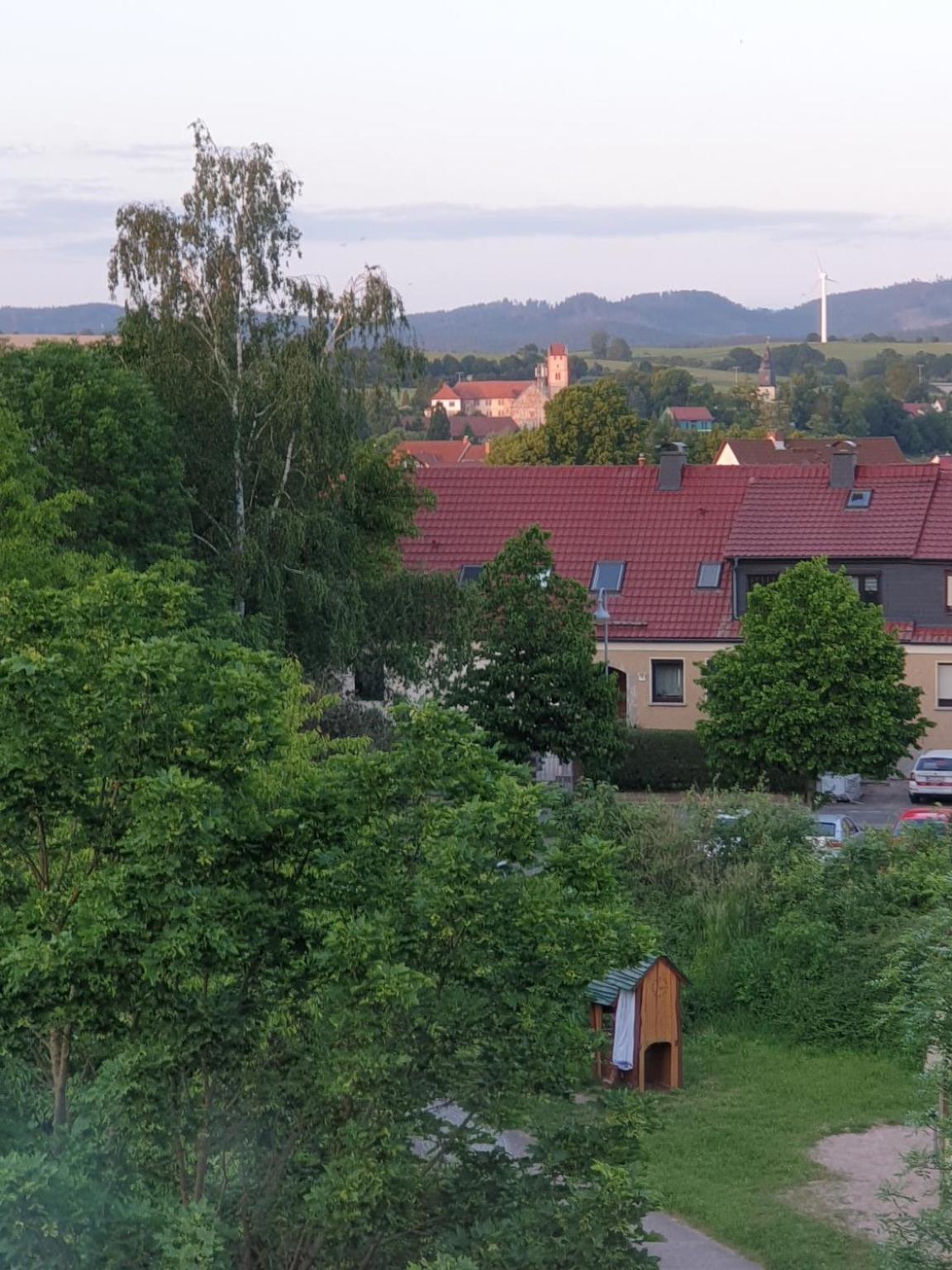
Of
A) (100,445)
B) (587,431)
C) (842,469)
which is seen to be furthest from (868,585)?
(587,431)

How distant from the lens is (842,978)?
2520 centimetres

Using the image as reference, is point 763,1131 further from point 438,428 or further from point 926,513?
point 438,428

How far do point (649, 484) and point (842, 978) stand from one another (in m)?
26.7

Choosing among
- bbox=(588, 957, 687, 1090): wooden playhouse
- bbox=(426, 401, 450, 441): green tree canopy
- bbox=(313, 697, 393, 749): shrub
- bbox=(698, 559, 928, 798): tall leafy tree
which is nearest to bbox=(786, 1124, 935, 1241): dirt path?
bbox=(588, 957, 687, 1090): wooden playhouse

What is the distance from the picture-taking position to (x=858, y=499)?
4775 centimetres

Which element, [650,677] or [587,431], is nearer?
[650,677]

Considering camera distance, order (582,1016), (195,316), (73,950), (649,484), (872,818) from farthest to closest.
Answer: (649,484) → (872,818) → (195,316) → (582,1016) → (73,950)

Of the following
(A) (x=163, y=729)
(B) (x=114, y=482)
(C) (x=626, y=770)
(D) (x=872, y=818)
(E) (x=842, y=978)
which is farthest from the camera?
(C) (x=626, y=770)

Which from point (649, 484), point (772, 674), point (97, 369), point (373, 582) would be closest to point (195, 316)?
point (97, 369)

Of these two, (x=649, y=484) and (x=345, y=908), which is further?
(x=649, y=484)

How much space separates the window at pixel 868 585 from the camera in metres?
46.0

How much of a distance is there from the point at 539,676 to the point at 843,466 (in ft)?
51.7

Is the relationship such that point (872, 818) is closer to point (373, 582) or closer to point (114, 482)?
point (373, 582)

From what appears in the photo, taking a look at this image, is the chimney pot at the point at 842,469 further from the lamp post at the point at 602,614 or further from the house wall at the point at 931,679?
the lamp post at the point at 602,614
